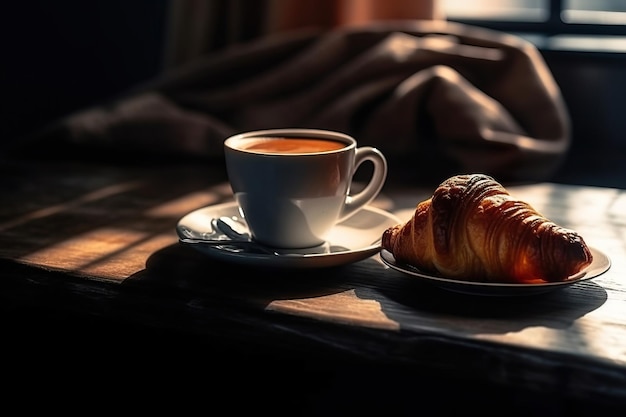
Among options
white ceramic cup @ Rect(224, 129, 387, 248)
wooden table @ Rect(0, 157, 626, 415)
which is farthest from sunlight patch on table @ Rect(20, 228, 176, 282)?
white ceramic cup @ Rect(224, 129, 387, 248)

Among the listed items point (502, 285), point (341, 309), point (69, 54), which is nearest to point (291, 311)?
point (341, 309)

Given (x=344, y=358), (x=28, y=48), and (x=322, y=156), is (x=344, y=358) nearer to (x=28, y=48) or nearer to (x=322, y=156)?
(x=322, y=156)

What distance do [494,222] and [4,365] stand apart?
0.62 m

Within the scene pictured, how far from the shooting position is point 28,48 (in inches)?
66.0

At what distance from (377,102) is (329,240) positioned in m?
0.44

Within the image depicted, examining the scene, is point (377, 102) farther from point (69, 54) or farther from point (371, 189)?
point (69, 54)

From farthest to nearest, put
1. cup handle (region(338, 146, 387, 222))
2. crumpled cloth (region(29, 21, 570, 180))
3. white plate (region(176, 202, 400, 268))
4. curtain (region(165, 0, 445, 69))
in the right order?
1. curtain (region(165, 0, 445, 69))
2. crumpled cloth (region(29, 21, 570, 180))
3. cup handle (region(338, 146, 387, 222))
4. white plate (region(176, 202, 400, 268))

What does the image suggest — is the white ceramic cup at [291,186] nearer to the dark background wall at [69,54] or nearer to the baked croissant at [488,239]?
the baked croissant at [488,239]

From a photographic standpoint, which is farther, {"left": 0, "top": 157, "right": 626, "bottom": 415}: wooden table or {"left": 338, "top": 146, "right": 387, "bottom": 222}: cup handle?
{"left": 338, "top": 146, "right": 387, "bottom": 222}: cup handle

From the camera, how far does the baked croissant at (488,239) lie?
68 cm

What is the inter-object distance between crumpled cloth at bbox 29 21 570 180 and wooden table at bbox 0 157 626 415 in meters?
0.06

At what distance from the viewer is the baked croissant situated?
2.23ft

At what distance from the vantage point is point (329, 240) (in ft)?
2.78

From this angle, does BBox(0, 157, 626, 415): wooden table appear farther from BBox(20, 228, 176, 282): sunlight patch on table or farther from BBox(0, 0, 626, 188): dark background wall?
BBox(0, 0, 626, 188): dark background wall
